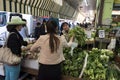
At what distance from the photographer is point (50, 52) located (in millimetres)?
2113

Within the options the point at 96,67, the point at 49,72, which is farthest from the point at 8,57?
the point at 96,67

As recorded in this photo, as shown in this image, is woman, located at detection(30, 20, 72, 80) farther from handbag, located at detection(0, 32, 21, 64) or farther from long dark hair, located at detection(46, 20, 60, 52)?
handbag, located at detection(0, 32, 21, 64)

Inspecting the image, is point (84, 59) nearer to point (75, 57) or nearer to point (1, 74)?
point (75, 57)

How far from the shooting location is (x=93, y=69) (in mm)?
2461

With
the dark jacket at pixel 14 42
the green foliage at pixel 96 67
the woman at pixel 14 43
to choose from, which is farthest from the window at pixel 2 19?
the green foliage at pixel 96 67

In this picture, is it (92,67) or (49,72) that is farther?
(92,67)

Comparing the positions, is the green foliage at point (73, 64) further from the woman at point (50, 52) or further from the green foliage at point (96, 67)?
the woman at point (50, 52)

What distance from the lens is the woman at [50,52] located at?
2.09 metres

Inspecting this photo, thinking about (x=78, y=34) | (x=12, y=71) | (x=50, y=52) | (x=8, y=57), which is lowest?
(x=12, y=71)

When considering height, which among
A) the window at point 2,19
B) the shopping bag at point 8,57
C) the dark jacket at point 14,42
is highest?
the window at point 2,19

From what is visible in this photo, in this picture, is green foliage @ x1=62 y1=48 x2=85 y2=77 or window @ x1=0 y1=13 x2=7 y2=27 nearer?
green foliage @ x1=62 y1=48 x2=85 y2=77

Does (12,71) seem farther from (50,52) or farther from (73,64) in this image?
(73,64)

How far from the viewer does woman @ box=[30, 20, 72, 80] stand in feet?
6.86

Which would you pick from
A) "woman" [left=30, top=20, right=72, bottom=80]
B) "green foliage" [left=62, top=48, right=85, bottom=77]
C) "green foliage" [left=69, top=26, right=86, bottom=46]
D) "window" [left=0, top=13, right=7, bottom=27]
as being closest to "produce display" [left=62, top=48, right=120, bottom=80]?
"green foliage" [left=62, top=48, right=85, bottom=77]
